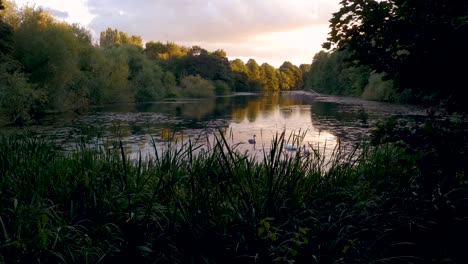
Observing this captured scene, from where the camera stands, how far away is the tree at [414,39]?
311 centimetres

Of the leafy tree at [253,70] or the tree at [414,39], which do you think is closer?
the tree at [414,39]

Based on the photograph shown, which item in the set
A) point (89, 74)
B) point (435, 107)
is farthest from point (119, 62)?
point (435, 107)

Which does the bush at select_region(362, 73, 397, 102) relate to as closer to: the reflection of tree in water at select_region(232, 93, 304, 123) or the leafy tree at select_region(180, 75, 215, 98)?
the reflection of tree in water at select_region(232, 93, 304, 123)

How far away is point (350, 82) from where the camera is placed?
72.2 metres

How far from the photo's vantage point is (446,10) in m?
3.13

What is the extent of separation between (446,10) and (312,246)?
2.22m

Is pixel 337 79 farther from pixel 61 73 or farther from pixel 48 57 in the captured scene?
pixel 48 57

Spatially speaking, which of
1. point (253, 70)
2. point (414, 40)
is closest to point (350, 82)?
point (253, 70)

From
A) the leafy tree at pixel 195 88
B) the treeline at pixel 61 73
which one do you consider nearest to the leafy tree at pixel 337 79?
the leafy tree at pixel 195 88

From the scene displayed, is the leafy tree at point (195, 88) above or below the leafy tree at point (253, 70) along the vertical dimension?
below

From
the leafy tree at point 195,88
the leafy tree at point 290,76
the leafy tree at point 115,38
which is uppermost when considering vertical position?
the leafy tree at point 115,38

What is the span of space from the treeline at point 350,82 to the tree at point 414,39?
33.6 meters

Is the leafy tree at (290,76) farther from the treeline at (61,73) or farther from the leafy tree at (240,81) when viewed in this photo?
the treeline at (61,73)

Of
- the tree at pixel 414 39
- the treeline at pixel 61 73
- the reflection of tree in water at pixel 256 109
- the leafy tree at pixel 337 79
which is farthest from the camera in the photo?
the leafy tree at pixel 337 79
